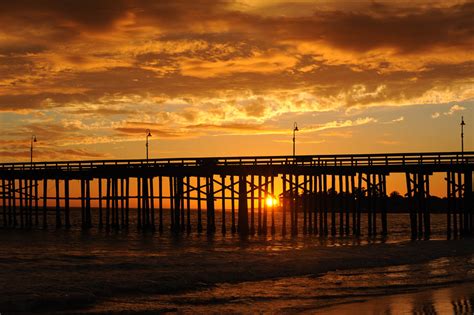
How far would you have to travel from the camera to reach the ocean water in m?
17.6

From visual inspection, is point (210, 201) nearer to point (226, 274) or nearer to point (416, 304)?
point (226, 274)

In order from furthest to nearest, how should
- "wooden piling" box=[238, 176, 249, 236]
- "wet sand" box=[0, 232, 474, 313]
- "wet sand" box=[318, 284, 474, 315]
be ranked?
"wooden piling" box=[238, 176, 249, 236] → "wet sand" box=[0, 232, 474, 313] → "wet sand" box=[318, 284, 474, 315]

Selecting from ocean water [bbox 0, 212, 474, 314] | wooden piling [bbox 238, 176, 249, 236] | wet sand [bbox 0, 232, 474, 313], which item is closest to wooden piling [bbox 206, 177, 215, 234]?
wooden piling [bbox 238, 176, 249, 236]

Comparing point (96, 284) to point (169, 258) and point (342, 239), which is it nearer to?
point (169, 258)

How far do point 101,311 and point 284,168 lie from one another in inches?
868

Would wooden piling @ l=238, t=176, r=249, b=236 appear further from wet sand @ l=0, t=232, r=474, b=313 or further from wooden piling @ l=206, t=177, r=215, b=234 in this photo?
wet sand @ l=0, t=232, r=474, b=313

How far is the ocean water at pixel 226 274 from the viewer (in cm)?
1756

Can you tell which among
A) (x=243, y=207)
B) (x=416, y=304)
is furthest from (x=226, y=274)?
(x=243, y=207)

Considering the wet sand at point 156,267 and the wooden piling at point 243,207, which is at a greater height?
the wooden piling at point 243,207

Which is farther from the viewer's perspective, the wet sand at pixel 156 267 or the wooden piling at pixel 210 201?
the wooden piling at pixel 210 201

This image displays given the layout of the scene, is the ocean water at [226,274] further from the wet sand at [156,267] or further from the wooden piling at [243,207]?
the wooden piling at [243,207]

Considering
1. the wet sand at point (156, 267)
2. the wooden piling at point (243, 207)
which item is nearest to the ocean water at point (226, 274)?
the wet sand at point (156, 267)

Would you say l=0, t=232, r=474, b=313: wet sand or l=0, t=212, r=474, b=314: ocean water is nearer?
l=0, t=212, r=474, b=314: ocean water

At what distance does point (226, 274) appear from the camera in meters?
23.0
